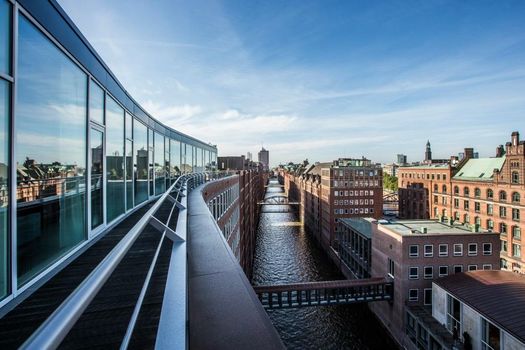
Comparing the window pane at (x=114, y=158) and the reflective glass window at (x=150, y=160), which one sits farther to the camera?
the reflective glass window at (x=150, y=160)

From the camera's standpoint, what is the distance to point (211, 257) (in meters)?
3.10

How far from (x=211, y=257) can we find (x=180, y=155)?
50.6 feet

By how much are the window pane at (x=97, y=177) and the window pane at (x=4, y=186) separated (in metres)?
2.97

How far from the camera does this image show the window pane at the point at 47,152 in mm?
3924

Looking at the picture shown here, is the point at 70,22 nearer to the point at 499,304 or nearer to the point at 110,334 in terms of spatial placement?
the point at 110,334

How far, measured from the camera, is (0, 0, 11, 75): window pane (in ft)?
11.4

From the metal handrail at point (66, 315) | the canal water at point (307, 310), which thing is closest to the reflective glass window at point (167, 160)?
the metal handrail at point (66, 315)

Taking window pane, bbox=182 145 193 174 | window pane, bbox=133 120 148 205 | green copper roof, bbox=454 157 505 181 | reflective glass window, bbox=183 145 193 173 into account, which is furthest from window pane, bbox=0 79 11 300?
green copper roof, bbox=454 157 505 181

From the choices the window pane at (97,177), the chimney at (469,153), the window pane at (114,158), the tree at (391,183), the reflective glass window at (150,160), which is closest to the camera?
the window pane at (97,177)

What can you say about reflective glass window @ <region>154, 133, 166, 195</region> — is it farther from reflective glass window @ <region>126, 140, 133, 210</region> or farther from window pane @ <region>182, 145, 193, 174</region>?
reflective glass window @ <region>126, 140, 133, 210</region>

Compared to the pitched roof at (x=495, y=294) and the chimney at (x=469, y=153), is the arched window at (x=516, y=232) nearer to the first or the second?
the chimney at (x=469, y=153)

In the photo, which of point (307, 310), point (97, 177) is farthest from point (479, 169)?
point (97, 177)

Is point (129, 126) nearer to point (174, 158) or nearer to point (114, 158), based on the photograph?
Result: point (114, 158)

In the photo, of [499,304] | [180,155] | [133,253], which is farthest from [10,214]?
[499,304]
